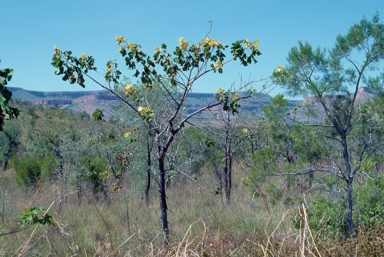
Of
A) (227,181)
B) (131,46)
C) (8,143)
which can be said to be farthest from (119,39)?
(8,143)

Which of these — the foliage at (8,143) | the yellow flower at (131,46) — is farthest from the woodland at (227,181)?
the foliage at (8,143)

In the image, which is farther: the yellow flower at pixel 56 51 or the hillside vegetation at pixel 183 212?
the yellow flower at pixel 56 51

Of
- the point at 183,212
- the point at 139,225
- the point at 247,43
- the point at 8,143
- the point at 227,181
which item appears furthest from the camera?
the point at 8,143

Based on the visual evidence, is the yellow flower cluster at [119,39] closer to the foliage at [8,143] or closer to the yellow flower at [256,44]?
the yellow flower at [256,44]

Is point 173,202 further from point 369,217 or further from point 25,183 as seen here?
point 25,183

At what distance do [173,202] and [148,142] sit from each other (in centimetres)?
137

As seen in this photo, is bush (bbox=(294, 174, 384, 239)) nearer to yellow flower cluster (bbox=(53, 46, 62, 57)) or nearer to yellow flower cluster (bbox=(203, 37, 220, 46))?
yellow flower cluster (bbox=(203, 37, 220, 46))

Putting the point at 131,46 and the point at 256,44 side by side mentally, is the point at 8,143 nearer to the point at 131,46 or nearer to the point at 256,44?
the point at 131,46

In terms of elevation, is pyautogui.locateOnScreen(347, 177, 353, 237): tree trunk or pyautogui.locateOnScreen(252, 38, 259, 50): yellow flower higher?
pyautogui.locateOnScreen(252, 38, 259, 50): yellow flower

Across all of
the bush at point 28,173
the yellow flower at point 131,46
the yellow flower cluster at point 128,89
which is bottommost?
the bush at point 28,173

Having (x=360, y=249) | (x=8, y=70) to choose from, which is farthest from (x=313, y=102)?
(x=8, y=70)

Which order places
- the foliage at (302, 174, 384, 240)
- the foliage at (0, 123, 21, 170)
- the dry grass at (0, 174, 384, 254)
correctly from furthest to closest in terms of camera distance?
the foliage at (0, 123, 21, 170)
the foliage at (302, 174, 384, 240)
the dry grass at (0, 174, 384, 254)

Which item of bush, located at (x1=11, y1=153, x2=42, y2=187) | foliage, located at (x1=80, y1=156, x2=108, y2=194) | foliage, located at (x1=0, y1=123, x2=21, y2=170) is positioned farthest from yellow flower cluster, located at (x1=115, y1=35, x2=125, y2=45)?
foliage, located at (x1=0, y1=123, x2=21, y2=170)

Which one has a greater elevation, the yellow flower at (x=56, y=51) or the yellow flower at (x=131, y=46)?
the yellow flower at (x=131, y=46)
